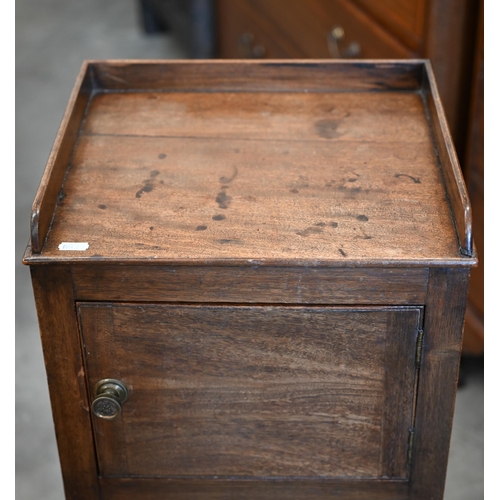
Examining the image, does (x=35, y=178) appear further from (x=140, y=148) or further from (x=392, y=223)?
(x=392, y=223)

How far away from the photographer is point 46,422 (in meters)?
1.91

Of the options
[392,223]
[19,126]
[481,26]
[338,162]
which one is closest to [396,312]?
[392,223]

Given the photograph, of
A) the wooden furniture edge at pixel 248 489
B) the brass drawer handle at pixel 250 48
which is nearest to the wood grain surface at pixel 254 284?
the wooden furniture edge at pixel 248 489

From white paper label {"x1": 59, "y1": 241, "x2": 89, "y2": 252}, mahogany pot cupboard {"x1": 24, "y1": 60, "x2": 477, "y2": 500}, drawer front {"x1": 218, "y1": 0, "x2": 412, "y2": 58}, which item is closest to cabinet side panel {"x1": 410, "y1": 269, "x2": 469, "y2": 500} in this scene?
mahogany pot cupboard {"x1": 24, "y1": 60, "x2": 477, "y2": 500}

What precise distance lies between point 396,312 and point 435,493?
0.26 m

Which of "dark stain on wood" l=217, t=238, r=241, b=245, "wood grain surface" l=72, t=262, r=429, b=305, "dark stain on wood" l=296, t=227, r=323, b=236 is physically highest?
"dark stain on wood" l=296, t=227, r=323, b=236

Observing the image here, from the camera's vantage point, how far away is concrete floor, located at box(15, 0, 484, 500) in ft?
5.90

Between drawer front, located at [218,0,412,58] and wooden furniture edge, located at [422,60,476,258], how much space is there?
56cm

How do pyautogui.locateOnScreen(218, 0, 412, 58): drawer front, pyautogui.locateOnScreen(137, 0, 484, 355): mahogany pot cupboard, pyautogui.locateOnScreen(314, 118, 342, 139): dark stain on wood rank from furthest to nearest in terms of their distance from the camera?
1. pyautogui.locateOnScreen(218, 0, 412, 58): drawer front
2. pyautogui.locateOnScreen(137, 0, 484, 355): mahogany pot cupboard
3. pyautogui.locateOnScreen(314, 118, 342, 139): dark stain on wood

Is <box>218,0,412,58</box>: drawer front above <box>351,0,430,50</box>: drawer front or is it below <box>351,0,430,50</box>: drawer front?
below

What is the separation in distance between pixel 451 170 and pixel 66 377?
1.59 ft

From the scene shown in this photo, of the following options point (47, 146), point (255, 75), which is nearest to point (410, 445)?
point (255, 75)

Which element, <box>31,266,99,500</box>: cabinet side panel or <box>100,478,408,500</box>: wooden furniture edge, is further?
<box>100,478,408,500</box>: wooden furniture edge

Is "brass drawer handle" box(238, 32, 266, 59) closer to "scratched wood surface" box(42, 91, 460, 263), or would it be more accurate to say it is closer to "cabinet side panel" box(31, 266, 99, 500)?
"scratched wood surface" box(42, 91, 460, 263)
